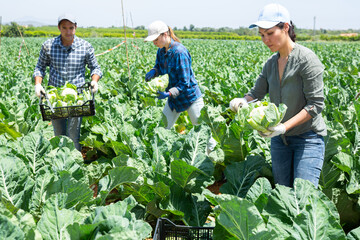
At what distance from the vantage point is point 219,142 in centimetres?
390

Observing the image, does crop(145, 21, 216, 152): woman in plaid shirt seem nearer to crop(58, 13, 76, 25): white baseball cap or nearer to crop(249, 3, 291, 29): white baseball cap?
crop(58, 13, 76, 25): white baseball cap

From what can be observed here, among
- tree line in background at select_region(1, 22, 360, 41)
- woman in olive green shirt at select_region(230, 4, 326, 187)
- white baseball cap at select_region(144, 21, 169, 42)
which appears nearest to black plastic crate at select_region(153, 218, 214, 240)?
woman in olive green shirt at select_region(230, 4, 326, 187)

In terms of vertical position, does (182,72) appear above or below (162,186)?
above

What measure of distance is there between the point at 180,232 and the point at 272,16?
5.42 ft

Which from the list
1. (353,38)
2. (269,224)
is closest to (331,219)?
(269,224)

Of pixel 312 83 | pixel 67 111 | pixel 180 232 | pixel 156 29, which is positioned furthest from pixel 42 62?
pixel 312 83

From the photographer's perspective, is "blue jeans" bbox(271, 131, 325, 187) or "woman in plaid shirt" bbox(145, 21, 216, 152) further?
"woman in plaid shirt" bbox(145, 21, 216, 152)

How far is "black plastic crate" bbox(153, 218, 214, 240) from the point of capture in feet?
7.83

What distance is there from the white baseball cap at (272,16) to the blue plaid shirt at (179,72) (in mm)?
1629

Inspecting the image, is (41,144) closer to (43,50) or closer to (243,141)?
(43,50)

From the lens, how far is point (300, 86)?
2.65 m

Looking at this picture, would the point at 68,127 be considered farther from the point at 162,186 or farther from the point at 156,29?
the point at 162,186

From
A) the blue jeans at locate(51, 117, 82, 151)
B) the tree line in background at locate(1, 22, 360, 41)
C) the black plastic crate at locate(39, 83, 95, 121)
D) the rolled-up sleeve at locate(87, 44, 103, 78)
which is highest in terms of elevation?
the tree line in background at locate(1, 22, 360, 41)

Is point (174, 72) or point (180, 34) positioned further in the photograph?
point (180, 34)
